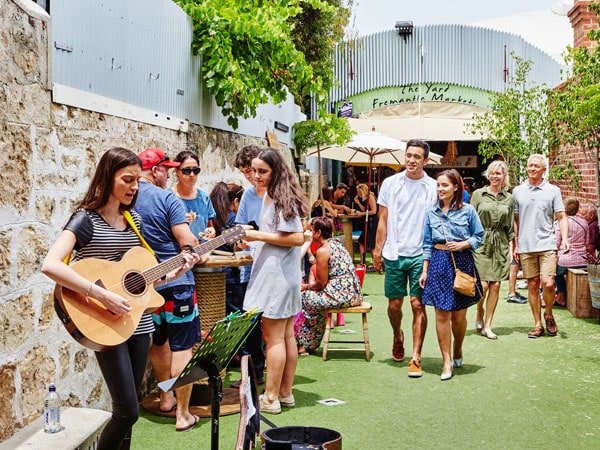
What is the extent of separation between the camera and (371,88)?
24047 millimetres

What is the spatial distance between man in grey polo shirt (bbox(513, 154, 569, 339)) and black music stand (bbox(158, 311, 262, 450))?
19.4 feet

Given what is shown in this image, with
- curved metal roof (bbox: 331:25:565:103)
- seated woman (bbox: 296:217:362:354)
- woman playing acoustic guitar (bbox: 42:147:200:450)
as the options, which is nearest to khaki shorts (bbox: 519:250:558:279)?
seated woman (bbox: 296:217:362:354)

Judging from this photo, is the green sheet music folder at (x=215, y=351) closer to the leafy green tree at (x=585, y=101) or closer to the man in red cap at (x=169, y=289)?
the man in red cap at (x=169, y=289)

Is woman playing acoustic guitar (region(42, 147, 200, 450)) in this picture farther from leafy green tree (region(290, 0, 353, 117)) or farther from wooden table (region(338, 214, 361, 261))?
leafy green tree (region(290, 0, 353, 117))

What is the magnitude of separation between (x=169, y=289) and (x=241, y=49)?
462cm

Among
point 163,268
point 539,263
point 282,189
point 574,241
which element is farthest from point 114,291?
point 574,241

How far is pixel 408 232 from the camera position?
7898 mm

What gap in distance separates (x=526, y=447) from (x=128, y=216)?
2.96 m

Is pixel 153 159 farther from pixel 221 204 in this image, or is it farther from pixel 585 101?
pixel 585 101

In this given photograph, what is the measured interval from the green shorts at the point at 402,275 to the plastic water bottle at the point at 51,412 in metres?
3.90

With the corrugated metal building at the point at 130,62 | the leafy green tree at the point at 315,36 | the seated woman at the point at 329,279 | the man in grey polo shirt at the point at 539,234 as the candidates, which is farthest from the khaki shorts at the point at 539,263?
the leafy green tree at the point at 315,36

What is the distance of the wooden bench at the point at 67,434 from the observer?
4.36 m

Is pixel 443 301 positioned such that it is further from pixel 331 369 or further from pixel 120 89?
pixel 120 89

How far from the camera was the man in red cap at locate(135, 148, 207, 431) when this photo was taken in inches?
223
